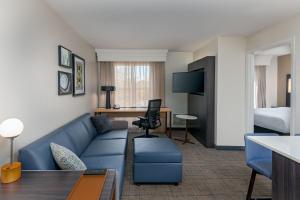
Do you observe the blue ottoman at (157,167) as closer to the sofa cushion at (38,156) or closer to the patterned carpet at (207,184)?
the patterned carpet at (207,184)

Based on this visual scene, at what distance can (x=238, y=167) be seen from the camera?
11.9 feet

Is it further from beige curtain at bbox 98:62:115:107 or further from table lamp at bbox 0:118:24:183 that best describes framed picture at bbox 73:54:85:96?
table lamp at bbox 0:118:24:183

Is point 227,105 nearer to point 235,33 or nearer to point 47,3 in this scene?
point 235,33

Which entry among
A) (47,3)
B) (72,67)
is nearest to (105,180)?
(47,3)

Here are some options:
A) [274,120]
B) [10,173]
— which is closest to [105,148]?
[10,173]

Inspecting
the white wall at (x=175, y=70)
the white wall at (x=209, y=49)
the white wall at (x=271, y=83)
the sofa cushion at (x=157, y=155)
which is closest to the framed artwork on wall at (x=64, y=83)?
the sofa cushion at (x=157, y=155)

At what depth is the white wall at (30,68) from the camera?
187 centimetres

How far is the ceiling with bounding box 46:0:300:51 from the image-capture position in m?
2.75

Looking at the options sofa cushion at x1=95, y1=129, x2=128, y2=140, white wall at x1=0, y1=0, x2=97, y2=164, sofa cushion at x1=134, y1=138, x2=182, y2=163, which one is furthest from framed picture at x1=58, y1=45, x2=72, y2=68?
sofa cushion at x1=134, y1=138, x2=182, y2=163

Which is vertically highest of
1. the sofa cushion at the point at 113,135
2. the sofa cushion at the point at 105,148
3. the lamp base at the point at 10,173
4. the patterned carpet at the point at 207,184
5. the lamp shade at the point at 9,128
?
the lamp shade at the point at 9,128

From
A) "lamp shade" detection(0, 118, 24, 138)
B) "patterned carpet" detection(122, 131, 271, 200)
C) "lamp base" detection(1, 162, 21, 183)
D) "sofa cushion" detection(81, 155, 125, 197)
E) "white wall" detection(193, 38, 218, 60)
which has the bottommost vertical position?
"patterned carpet" detection(122, 131, 271, 200)

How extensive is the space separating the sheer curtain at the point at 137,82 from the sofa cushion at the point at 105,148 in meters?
2.81

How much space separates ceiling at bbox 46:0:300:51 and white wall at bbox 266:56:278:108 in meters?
4.48

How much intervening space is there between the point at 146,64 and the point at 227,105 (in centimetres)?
275
